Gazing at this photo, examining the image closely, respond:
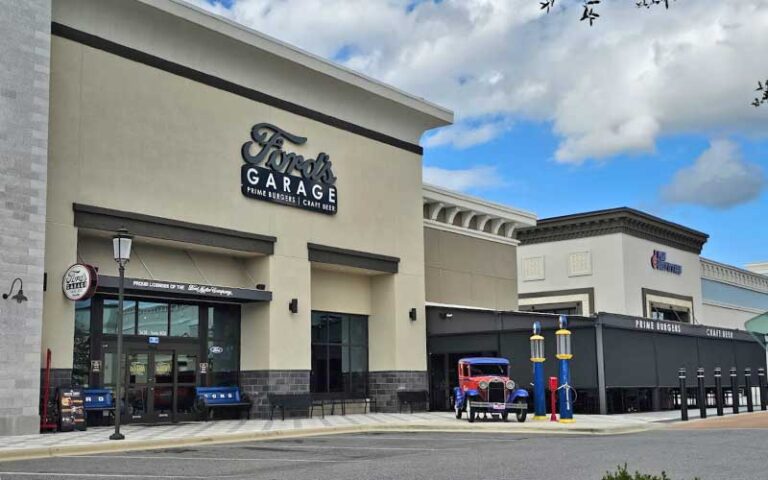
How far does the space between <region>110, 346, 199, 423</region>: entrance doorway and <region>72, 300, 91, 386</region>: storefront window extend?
0.67 m

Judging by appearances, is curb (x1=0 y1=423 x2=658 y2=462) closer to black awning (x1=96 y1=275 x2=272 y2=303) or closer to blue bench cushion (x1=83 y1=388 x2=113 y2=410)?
blue bench cushion (x1=83 y1=388 x2=113 y2=410)

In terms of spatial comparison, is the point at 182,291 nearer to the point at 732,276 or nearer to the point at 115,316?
the point at 115,316

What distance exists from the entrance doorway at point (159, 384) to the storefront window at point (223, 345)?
2.56 ft

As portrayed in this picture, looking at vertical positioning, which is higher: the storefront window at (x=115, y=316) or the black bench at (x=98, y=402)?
the storefront window at (x=115, y=316)

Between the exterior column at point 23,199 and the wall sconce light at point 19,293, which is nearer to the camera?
the exterior column at point 23,199

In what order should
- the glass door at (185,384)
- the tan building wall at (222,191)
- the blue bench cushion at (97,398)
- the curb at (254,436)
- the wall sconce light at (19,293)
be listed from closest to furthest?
the curb at (254,436), the wall sconce light at (19,293), the tan building wall at (222,191), the blue bench cushion at (97,398), the glass door at (185,384)

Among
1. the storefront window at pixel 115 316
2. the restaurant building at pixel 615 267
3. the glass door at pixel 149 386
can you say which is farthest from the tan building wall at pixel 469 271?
the storefront window at pixel 115 316

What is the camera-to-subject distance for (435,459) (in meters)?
14.5

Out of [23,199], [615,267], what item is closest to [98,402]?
[23,199]

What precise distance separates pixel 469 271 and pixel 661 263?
1938 centimetres

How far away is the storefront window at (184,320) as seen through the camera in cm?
2559

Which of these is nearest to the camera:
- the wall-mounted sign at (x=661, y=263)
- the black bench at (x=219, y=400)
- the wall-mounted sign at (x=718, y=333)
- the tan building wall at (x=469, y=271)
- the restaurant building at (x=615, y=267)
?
the black bench at (x=219, y=400)

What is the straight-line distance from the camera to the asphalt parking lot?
40.8ft

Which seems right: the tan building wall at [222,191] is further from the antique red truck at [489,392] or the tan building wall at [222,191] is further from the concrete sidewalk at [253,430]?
the antique red truck at [489,392]
